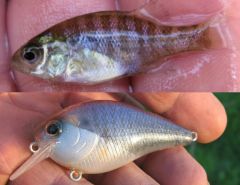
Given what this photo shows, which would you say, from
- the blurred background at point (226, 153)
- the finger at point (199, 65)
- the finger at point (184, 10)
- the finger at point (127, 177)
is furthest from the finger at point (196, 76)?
the blurred background at point (226, 153)

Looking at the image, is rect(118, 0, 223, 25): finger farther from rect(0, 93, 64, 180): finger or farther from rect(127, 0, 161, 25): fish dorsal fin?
rect(0, 93, 64, 180): finger

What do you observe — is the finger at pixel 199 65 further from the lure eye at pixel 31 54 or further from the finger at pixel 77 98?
the lure eye at pixel 31 54

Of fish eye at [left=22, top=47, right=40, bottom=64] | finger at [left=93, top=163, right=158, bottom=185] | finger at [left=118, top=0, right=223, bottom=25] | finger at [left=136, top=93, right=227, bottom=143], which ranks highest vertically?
fish eye at [left=22, top=47, right=40, bottom=64]

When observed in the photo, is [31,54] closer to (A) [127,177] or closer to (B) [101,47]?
(B) [101,47]

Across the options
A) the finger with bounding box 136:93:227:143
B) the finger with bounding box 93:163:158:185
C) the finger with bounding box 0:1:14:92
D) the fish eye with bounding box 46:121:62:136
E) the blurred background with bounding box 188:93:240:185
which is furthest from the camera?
the blurred background with bounding box 188:93:240:185

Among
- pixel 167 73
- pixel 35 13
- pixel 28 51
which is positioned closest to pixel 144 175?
pixel 167 73

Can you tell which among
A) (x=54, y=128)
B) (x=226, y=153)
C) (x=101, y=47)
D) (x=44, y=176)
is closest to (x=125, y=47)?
(x=101, y=47)

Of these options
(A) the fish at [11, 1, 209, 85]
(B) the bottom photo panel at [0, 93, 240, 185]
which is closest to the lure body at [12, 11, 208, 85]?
(A) the fish at [11, 1, 209, 85]

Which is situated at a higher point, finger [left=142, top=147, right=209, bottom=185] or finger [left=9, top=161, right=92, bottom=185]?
finger [left=9, top=161, right=92, bottom=185]

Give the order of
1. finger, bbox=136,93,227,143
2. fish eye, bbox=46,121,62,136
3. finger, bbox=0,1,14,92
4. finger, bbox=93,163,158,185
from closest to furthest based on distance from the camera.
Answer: fish eye, bbox=46,121,62,136 < finger, bbox=93,163,158,185 < finger, bbox=136,93,227,143 < finger, bbox=0,1,14,92
